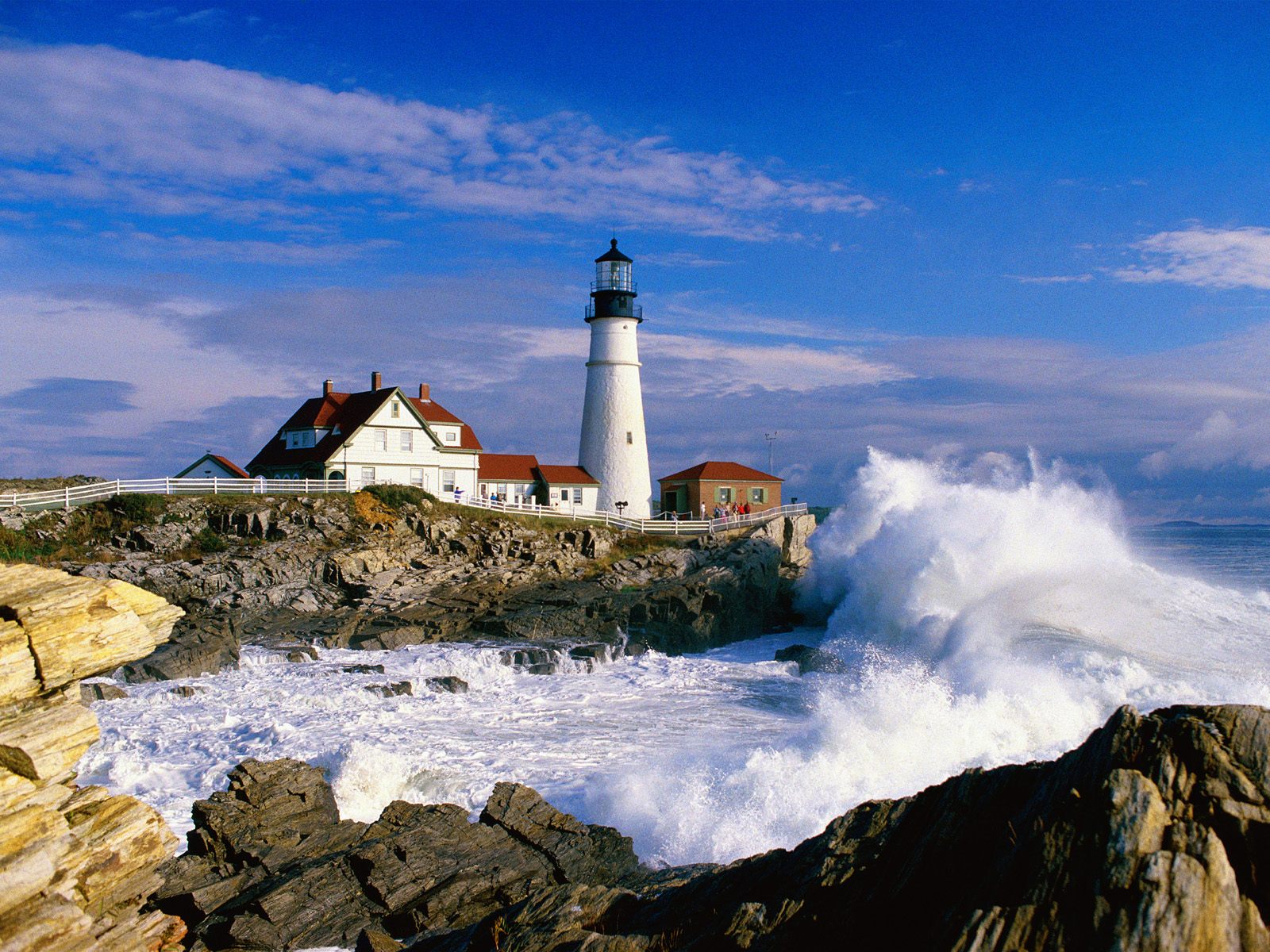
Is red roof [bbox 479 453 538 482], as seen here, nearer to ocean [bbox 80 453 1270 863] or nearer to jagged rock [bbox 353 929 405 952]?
ocean [bbox 80 453 1270 863]

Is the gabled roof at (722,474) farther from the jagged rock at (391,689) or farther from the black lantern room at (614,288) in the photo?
the jagged rock at (391,689)

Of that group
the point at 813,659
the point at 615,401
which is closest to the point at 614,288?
the point at 615,401

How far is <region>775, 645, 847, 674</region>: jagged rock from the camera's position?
19.9 metres

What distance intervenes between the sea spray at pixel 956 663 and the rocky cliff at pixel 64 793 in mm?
5560

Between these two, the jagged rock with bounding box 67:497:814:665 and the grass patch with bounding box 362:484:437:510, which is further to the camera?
the grass patch with bounding box 362:484:437:510

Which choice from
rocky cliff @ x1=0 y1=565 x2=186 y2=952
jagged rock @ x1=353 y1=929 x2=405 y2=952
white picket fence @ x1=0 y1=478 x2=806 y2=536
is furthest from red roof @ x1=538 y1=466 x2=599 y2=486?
rocky cliff @ x1=0 y1=565 x2=186 y2=952

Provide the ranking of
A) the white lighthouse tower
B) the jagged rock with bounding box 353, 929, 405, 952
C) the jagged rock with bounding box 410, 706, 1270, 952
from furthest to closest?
the white lighthouse tower, the jagged rock with bounding box 353, 929, 405, 952, the jagged rock with bounding box 410, 706, 1270, 952

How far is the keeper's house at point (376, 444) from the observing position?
105 ft

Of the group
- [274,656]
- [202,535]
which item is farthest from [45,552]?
[274,656]

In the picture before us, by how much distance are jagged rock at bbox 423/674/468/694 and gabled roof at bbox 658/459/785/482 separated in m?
20.9

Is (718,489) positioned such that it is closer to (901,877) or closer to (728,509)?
(728,509)

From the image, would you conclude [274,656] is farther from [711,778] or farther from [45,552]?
[711,778]

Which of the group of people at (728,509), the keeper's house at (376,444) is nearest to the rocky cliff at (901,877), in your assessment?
the keeper's house at (376,444)

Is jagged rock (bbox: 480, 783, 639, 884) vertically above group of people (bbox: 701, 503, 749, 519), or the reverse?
group of people (bbox: 701, 503, 749, 519)
